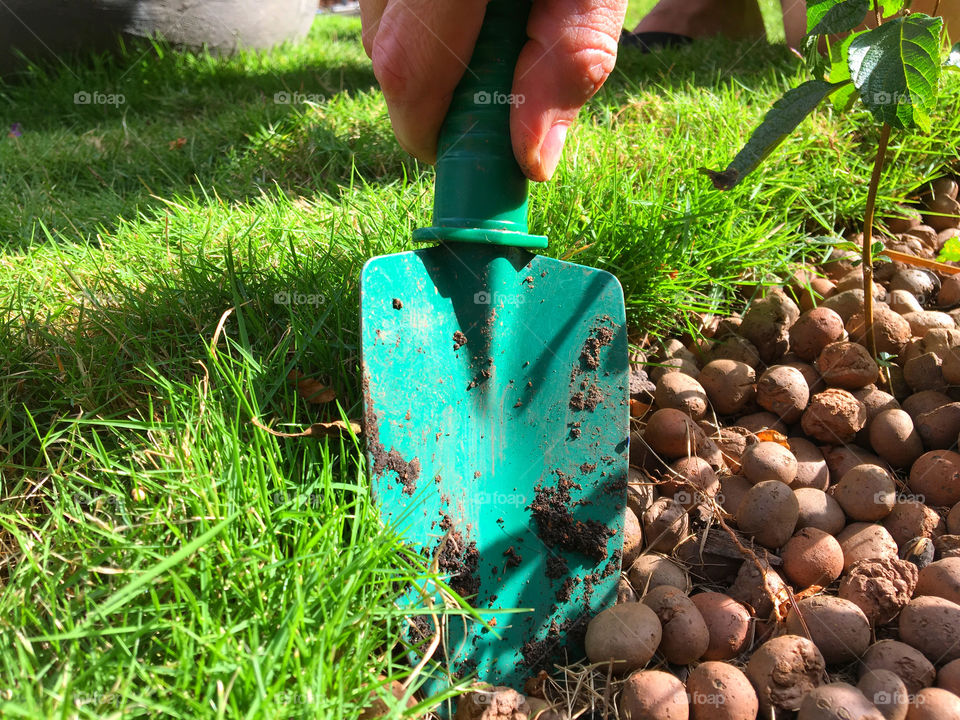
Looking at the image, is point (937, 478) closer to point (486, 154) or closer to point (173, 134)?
point (486, 154)

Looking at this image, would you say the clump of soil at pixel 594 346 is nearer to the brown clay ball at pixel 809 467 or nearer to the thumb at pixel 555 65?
the thumb at pixel 555 65

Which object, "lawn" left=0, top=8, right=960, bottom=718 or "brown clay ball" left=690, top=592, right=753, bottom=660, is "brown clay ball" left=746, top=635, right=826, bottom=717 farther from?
"lawn" left=0, top=8, right=960, bottom=718

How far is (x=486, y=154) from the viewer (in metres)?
1.40

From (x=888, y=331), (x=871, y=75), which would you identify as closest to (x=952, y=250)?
(x=888, y=331)

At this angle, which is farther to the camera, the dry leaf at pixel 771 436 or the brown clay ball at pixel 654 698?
the dry leaf at pixel 771 436

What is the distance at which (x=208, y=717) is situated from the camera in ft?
3.01

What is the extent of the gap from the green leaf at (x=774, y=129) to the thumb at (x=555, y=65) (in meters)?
0.32

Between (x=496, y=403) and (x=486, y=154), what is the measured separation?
0.49 m

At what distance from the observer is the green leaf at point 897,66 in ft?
4.56

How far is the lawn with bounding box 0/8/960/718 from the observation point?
3.34 ft

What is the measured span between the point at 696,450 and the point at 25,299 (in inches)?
63.8

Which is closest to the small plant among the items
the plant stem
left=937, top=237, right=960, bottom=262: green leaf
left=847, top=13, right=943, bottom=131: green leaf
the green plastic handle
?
left=847, top=13, right=943, bottom=131: green leaf

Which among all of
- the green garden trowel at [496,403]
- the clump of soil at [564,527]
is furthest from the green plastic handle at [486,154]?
the clump of soil at [564,527]

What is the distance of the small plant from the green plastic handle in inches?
16.5
